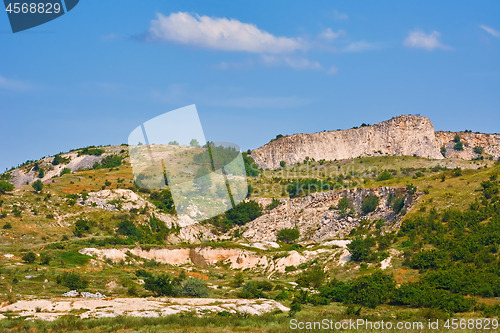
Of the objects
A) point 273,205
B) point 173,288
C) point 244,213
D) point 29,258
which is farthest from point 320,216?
point 29,258

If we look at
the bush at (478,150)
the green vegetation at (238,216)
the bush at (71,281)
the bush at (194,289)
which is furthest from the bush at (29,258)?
the bush at (478,150)

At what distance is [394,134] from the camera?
111 meters

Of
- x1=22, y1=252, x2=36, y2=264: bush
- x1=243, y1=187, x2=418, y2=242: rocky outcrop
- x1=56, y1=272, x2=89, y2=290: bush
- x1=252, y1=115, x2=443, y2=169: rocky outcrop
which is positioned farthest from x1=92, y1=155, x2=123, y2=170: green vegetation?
x1=56, y1=272, x2=89, y2=290: bush

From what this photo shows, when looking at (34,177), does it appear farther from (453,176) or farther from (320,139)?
(453,176)

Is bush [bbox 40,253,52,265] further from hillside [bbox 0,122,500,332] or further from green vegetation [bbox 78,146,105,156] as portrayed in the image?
green vegetation [bbox 78,146,105,156]

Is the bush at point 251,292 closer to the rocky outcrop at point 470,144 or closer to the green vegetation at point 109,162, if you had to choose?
the green vegetation at point 109,162

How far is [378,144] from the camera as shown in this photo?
11175cm

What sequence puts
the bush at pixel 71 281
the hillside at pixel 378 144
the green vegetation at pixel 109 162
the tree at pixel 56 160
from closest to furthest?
1. the bush at pixel 71 281
2. the green vegetation at pixel 109 162
3. the tree at pixel 56 160
4. the hillside at pixel 378 144

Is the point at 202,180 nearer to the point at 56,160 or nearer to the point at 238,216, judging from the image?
the point at 238,216

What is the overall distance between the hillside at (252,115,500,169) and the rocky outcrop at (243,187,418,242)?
39.4m

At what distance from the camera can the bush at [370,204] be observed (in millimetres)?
66188

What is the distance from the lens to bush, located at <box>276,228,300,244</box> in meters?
65.3

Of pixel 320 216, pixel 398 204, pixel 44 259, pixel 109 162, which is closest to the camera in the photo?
pixel 44 259

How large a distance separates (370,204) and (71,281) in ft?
133
